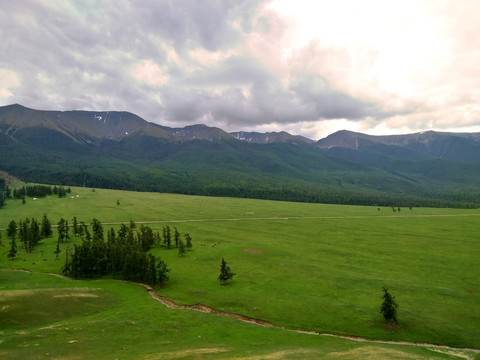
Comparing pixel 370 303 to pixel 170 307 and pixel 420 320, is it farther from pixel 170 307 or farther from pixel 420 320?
pixel 170 307

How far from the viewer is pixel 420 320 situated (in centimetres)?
6862

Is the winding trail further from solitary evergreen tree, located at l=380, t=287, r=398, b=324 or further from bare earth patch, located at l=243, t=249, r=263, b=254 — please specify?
bare earth patch, located at l=243, t=249, r=263, b=254

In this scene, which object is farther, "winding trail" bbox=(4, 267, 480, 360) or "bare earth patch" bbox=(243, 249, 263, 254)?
"bare earth patch" bbox=(243, 249, 263, 254)

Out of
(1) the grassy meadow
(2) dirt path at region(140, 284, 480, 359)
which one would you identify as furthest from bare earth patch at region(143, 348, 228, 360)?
(2) dirt path at region(140, 284, 480, 359)

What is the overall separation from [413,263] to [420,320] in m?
55.7

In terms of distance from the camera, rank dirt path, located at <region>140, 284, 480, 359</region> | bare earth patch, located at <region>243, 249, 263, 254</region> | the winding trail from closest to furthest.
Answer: the winding trail < dirt path, located at <region>140, 284, 480, 359</region> < bare earth patch, located at <region>243, 249, 263, 254</region>

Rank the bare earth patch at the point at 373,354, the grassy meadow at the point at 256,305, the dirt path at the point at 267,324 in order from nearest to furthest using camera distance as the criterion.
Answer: the bare earth patch at the point at 373,354 → the grassy meadow at the point at 256,305 → the dirt path at the point at 267,324

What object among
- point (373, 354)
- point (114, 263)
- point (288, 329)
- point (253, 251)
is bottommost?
point (288, 329)

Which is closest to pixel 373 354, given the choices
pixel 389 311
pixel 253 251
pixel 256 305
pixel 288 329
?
pixel 288 329

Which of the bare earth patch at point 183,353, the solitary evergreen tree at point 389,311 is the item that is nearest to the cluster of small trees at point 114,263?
the bare earth patch at point 183,353

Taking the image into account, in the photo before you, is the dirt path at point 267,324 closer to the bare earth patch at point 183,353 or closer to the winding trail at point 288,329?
the winding trail at point 288,329

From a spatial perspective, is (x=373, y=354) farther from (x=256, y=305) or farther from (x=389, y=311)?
(x=256, y=305)

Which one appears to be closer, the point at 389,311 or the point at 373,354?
the point at 373,354

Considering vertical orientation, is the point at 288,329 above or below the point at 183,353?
below
